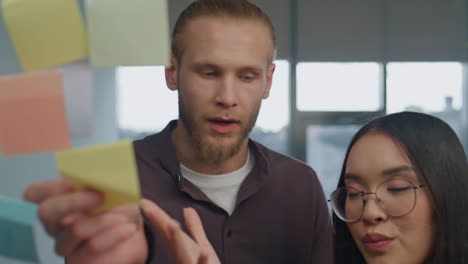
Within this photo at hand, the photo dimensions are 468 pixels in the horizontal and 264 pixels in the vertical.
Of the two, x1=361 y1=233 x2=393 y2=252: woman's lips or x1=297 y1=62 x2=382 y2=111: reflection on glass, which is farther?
x1=297 y1=62 x2=382 y2=111: reflection on glass

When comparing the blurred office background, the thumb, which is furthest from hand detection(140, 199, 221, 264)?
the blurred office background

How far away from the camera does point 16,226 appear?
0.87 ft

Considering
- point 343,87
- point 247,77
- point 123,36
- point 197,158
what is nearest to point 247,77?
point 247,77

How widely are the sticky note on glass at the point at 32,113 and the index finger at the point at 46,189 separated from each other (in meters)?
0.02

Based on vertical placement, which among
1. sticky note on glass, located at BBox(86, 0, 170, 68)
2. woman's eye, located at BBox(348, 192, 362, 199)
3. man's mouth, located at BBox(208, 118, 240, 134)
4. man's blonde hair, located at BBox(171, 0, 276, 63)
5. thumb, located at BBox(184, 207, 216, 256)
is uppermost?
man's blonde hair, located at BBox(171, 0, 276, 63)

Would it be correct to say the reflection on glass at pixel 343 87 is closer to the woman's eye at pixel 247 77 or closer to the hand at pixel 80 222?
the woman's eye at pixel 247 77

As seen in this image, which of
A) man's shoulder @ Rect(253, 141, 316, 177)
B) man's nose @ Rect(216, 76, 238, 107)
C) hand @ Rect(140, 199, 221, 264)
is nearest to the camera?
hand @ Rect(140, 199, 221, 264)

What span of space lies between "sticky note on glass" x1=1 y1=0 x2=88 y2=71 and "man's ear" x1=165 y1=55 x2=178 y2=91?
0.95 feet

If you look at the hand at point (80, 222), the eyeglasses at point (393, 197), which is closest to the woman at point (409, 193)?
the eyeglasses at point (393, 197)

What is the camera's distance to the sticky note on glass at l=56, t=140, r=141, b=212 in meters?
0.21

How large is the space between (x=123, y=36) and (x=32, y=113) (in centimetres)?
5

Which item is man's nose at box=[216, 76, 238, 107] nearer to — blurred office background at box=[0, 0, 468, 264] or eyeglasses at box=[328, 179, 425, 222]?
eyeglasses at box=[328, 179, 425, 222]

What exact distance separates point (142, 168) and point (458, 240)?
33cm

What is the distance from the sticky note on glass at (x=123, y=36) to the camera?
221 millimetres
